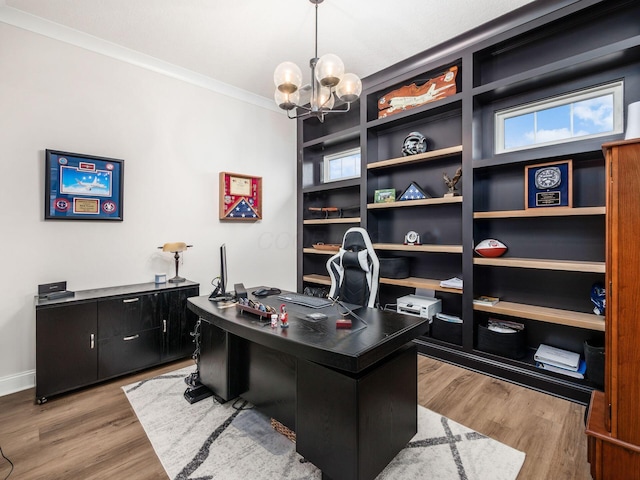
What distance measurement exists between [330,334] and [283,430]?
822mm

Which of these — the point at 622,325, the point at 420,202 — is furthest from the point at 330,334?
the point at 420,202

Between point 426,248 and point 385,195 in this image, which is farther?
point 385,195

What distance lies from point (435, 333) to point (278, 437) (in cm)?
185

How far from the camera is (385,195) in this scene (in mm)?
3465

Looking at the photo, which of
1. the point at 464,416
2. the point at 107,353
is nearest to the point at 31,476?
the point at 107,353

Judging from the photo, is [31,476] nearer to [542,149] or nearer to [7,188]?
[7,188]

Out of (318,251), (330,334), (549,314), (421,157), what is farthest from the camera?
(318,251)

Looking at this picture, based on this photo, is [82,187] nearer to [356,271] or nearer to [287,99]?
[287,99]

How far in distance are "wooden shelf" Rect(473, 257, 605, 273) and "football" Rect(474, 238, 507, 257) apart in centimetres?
6

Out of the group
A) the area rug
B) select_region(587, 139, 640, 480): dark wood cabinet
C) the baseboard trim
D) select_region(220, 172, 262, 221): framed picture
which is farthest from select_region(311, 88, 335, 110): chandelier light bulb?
the baseboard trim

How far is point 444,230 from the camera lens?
10.5ft

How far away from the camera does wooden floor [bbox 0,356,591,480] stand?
62.1 inches

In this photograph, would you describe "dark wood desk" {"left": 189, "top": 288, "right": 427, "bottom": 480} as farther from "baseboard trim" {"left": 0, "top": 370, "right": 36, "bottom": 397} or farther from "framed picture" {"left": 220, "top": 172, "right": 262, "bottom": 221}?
"framed picture" {"left": 220, "top": 172, "right": 262, "bottom": 221}

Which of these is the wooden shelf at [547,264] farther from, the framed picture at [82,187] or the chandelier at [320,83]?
the framed picture at [82,187]
